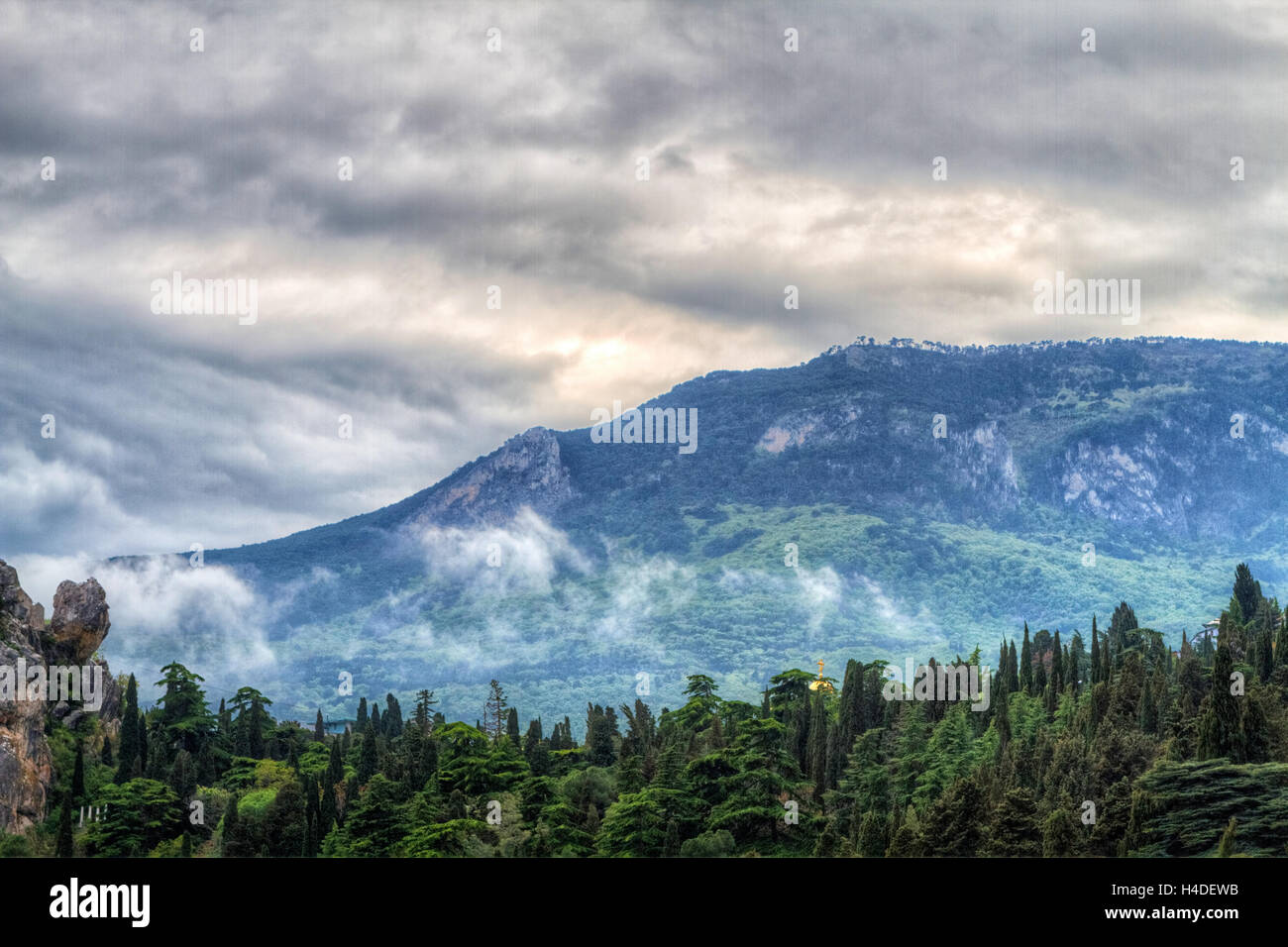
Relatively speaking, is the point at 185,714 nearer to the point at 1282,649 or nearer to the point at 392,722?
the point at 392,722

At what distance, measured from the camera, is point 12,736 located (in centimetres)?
10250

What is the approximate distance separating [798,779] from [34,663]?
228 feet

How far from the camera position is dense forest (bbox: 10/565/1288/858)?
239ft

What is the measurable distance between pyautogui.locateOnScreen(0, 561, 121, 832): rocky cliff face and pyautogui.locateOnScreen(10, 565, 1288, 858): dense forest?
2078mm

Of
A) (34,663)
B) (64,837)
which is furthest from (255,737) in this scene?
(64,837)

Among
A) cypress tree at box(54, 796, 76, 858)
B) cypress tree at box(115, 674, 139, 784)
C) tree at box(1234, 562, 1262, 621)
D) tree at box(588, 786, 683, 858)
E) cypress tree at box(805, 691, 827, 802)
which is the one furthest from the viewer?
tree at box(1234, 562, 1262, 621)

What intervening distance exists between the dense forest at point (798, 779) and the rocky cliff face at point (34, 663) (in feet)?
6.82

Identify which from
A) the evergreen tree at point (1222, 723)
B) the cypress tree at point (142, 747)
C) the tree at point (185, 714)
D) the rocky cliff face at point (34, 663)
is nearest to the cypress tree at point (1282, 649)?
the evergreen tree at point (1222, 723)

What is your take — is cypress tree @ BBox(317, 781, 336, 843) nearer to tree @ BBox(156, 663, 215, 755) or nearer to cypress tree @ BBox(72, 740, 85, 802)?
cypress tree @ BBox(72, 740, 85, 802)

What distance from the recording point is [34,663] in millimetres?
118312

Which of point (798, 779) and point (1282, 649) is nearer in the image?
point (1282, 649)

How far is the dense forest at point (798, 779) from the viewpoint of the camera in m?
72.9

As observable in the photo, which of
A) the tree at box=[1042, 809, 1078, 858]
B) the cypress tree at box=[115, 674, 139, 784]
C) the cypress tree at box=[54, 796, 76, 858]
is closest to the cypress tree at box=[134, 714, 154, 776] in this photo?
the cypress tree at box=[115, 674, 139, 784]
